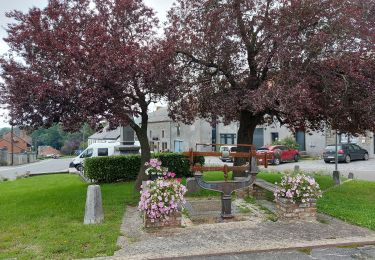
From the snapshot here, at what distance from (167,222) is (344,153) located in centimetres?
2403

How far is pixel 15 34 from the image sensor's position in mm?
10125

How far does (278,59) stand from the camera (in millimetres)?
9914

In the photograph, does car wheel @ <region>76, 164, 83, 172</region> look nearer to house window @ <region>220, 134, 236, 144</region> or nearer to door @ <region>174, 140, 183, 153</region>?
door @ <region>174, 140, 183, 153</region>

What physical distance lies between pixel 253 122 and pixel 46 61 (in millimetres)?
7140

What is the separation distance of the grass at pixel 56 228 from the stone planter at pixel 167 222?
24.0 inches

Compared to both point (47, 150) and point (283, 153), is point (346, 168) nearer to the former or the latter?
point (283, 153)

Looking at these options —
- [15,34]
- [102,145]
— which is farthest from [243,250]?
[102,145]

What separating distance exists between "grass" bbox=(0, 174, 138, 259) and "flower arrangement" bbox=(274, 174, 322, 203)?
373 centimetres

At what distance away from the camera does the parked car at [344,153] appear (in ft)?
91.4

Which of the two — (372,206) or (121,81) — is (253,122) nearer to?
(372,206)

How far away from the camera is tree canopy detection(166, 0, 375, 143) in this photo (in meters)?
9.64

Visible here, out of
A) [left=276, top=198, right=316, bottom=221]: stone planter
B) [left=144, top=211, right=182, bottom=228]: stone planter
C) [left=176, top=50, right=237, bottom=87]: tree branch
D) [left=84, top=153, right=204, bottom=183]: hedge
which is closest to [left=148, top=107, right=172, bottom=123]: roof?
[left=84, top=153, right=204, bottom=183]: hedge

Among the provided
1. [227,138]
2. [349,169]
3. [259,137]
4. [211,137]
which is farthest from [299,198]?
[211,137]

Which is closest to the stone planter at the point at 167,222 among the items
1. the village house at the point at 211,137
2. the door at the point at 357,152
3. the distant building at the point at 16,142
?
the village house at the point at 211,137
